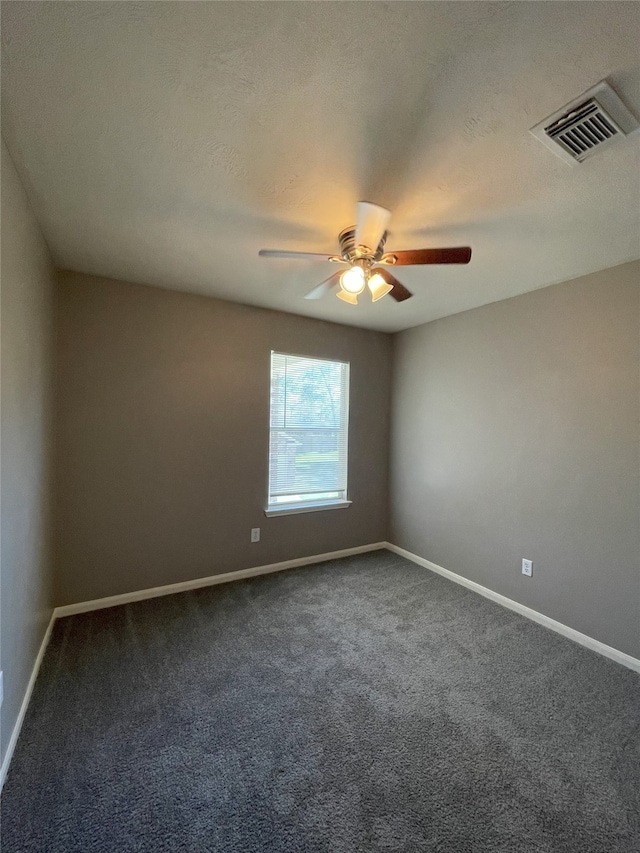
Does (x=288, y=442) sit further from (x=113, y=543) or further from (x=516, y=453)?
(x=516, y=453)

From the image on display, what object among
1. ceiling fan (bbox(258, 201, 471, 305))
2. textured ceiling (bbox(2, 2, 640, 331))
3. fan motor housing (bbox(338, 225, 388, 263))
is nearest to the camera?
textured ceiling (bbox(2, 2, 640, 331))

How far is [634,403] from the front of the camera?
87.2 inches

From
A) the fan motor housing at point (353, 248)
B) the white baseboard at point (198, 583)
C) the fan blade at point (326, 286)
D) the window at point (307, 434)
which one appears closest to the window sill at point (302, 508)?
the window at point (307, 434)

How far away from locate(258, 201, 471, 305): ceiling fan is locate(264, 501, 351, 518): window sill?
215 cm

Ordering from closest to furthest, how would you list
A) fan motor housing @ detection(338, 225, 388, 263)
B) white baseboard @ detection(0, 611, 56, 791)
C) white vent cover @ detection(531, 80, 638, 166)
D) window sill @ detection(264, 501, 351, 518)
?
white vent cover @ detection(531, 80, 638, 166)
white baseboard @ detection(0, 611, 56, 791)
fan motor housing @ detection(338, 225, 388, 263)
window sill @ detection(264, 501, 351, 518)

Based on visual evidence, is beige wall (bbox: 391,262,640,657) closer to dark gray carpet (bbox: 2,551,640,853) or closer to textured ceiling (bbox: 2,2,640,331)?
dark gray carpet (bbox: 2,551,640,853)

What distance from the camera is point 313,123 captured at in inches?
50.8

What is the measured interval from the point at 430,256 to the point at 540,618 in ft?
8.65

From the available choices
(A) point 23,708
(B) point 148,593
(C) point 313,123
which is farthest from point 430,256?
(B) point 148,593

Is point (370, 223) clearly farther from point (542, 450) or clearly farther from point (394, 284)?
point (542, 450)

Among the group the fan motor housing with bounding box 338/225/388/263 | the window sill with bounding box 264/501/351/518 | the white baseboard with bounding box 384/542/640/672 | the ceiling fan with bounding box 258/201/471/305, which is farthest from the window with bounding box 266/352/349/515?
the fan motor housing with bounding box 338/225/388/263

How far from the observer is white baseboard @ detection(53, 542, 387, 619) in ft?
8.66

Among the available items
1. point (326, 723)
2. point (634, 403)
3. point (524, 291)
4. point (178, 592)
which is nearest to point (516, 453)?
point (634, 403)

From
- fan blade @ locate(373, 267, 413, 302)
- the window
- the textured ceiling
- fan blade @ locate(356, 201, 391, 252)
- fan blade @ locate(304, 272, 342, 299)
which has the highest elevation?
the textured ceiling
